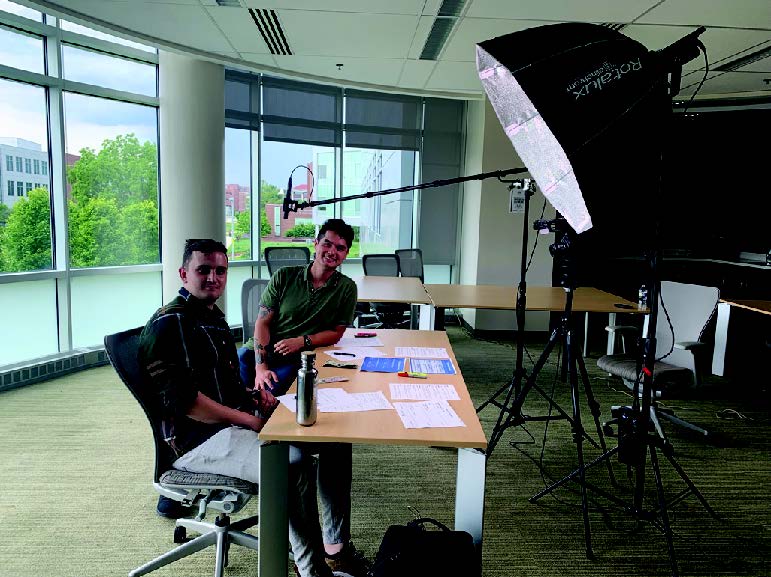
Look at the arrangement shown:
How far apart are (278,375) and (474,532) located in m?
1.34

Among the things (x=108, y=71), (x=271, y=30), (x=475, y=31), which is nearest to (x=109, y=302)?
(x=108, y=71)

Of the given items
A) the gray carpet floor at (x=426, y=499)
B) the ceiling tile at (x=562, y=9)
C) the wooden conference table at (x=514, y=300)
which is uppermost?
the ceiling tile at (x=562, y=9)

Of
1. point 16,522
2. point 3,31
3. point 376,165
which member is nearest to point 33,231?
point 3,31

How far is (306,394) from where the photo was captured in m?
1.69

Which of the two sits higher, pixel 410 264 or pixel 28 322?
pixel 410 264

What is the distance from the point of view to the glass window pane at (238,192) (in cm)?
617

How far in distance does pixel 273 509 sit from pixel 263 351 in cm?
125

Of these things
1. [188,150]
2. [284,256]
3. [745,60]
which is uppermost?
[745,60]

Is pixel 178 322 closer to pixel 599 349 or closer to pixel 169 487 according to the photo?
pixel 169 487

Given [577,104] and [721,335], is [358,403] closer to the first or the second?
[577,104]

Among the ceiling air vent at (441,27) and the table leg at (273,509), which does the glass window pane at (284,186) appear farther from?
the table leg at (273,509)

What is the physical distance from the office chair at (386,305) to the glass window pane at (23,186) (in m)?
3.01

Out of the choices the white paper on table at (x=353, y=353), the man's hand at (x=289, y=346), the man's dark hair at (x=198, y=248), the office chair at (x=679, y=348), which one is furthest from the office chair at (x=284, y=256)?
the man's dark hair at (x=198, y=248)

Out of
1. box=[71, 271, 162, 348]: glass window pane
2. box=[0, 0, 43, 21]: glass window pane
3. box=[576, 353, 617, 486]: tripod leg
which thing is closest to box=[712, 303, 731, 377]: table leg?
box=[576, 353, 617, 486]: tripod leg
